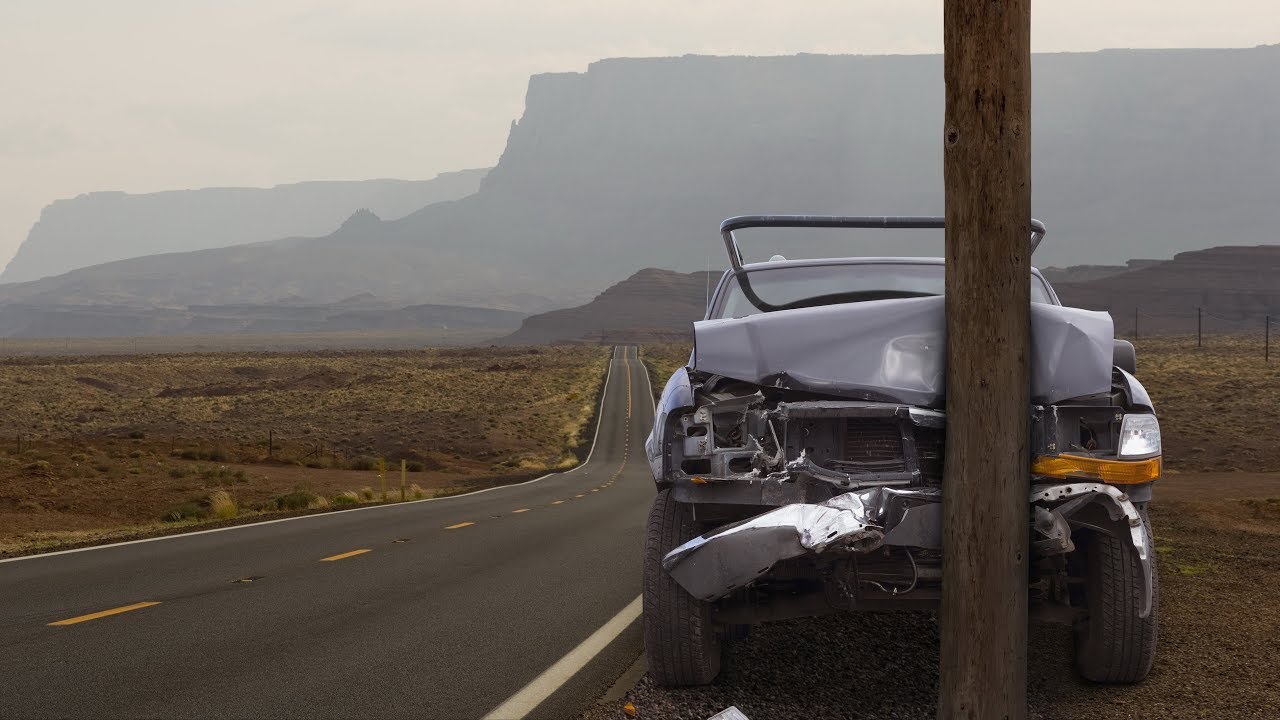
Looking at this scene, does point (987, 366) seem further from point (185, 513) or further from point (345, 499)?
point (345, 499)

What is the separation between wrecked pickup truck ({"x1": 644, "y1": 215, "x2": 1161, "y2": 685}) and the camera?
4.70 meters

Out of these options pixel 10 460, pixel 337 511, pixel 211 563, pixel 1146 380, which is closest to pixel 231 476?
pixel 10 460

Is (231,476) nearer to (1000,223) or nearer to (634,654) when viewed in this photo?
(634,654)

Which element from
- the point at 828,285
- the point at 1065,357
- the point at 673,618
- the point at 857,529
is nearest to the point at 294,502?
the point at 828,285

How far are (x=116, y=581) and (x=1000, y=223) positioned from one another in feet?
26.5

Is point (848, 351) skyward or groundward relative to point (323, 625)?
skyward

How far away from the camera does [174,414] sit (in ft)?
216

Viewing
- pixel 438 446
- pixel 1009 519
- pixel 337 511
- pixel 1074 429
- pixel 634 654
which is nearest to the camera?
pixel 1009 519

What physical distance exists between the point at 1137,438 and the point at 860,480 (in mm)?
1192

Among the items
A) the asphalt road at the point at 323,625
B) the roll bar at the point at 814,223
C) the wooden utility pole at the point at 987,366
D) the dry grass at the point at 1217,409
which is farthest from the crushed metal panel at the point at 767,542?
the dry grass at the point at 1217,409

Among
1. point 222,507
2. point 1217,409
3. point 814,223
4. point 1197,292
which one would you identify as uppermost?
point 814,223

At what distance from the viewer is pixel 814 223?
6.70 m

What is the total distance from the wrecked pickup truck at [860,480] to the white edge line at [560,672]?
65 cm

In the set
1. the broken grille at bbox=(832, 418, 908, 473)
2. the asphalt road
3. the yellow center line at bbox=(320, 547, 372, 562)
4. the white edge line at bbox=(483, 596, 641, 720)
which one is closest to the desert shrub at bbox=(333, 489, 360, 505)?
the asphalt road
